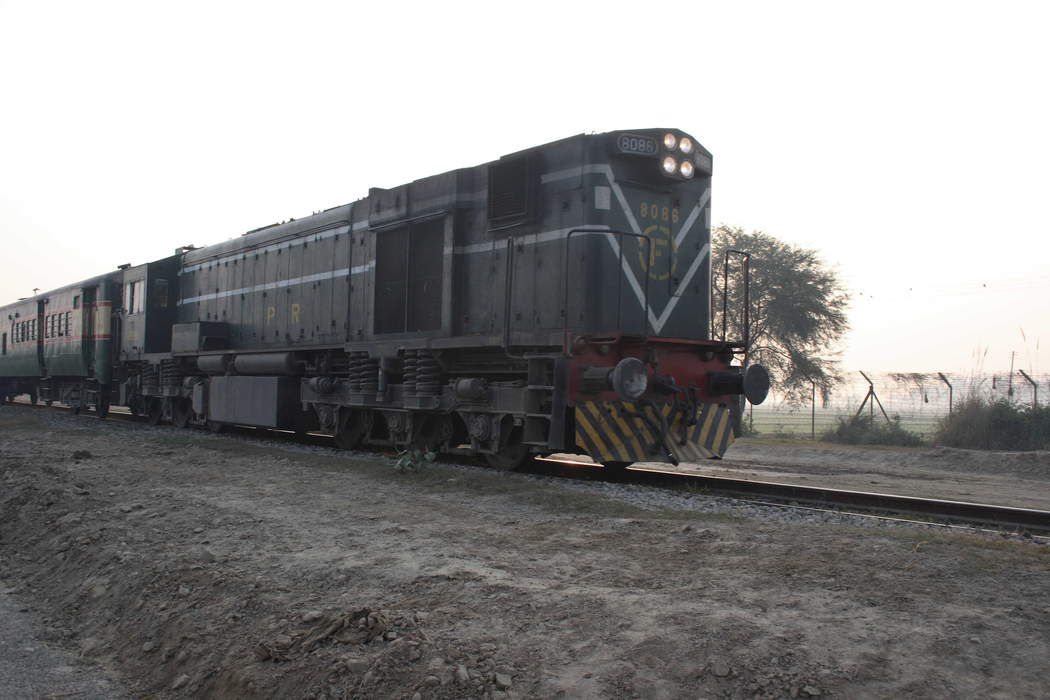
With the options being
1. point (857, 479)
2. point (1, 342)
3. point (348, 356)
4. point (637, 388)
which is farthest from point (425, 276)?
point (1, 342)

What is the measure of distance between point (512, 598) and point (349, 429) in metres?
8.40

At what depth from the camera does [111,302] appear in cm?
1895

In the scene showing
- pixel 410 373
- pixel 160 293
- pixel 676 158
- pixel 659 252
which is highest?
pixel 676 158

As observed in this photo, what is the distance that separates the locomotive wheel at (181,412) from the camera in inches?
639

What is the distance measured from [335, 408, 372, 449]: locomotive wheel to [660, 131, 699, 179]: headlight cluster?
578 centimetres

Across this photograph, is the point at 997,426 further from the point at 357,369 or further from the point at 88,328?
the point at 88,328

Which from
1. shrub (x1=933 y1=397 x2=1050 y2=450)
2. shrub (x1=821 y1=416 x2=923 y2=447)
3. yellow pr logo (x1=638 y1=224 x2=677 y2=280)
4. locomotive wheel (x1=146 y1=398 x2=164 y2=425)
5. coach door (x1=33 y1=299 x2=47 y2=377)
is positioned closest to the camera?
yellow pr logo (x1=638 y1=224 x2=677 y2=280)

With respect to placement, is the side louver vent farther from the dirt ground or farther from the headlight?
the dirt ground

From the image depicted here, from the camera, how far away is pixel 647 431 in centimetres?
845

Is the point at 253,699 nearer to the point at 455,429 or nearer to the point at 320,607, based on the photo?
the point at 320,607

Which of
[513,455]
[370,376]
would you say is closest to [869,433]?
[513,455]

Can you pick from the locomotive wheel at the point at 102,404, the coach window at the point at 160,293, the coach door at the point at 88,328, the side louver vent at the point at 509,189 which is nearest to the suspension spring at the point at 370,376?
the side louver vent at the point at 509,189

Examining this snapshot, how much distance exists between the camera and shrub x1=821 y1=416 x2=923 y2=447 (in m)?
17.2

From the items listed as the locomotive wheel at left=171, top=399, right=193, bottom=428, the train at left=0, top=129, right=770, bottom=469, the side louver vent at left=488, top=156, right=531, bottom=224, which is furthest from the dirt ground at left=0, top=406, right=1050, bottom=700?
the locomotive wheel at left=171, top=399, right=193, bottom=428
